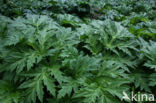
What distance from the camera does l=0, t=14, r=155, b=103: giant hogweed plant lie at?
1.88 m

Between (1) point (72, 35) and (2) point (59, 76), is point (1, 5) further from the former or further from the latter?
(2) point (59, 76)

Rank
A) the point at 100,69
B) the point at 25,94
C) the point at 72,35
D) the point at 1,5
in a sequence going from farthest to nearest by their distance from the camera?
the point at 1,5
the point at 72,35
the point at 100,69
the point at 25,94

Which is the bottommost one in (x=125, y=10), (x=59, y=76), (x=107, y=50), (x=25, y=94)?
(x=25, y=94)

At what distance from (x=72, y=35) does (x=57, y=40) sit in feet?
0.84

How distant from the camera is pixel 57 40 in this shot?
2346mm

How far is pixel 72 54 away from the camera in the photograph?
2.21 meters

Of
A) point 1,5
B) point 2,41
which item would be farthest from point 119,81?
point 1,5

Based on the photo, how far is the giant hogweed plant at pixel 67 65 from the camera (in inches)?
74.2

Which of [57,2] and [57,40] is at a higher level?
[57,2]

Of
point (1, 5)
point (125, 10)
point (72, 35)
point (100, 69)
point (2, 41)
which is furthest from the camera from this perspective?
point (125, 10)

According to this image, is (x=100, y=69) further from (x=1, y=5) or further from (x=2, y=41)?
(x=1, y=5)

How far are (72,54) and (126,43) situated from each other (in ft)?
2.92

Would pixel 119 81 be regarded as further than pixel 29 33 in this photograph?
No

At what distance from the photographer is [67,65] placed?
6.95 ft
